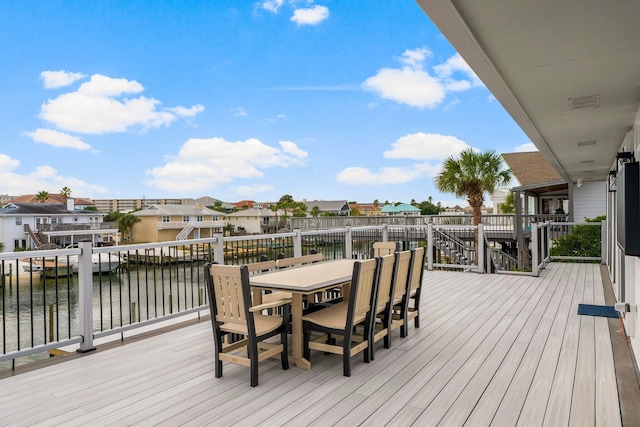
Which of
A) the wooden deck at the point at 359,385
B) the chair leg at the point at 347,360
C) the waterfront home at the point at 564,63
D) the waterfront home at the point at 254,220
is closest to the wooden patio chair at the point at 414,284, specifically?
the wooden deck at the point at 359,385

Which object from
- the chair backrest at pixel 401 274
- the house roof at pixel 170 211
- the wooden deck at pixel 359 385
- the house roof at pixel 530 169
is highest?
the house roof at pixel 530 169

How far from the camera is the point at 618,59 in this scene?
315 cm

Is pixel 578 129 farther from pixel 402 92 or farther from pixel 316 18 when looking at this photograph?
pixel 316 18

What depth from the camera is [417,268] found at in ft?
15.4

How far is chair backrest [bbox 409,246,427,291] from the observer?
14.8 ft

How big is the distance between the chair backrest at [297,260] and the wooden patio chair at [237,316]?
124cm

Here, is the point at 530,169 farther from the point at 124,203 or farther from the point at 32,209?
the point at 124,203

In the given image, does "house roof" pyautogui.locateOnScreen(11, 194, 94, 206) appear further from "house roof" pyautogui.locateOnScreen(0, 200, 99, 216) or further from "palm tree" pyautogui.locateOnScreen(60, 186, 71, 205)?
"house roof" pyautogui.locateOnScreen(0, 200, 99, 216)

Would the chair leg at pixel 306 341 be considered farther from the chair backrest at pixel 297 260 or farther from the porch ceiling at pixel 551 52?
the porch ceiling at pixel 551 52

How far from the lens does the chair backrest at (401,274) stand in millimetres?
4094

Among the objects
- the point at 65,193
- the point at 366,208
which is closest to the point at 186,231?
the point at 65,193

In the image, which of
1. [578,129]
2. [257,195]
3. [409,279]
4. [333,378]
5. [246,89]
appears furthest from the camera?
[257,195]

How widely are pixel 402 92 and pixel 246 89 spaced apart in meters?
24.3

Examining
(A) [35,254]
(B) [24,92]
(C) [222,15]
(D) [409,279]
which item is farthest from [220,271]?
(B) [24,92]
